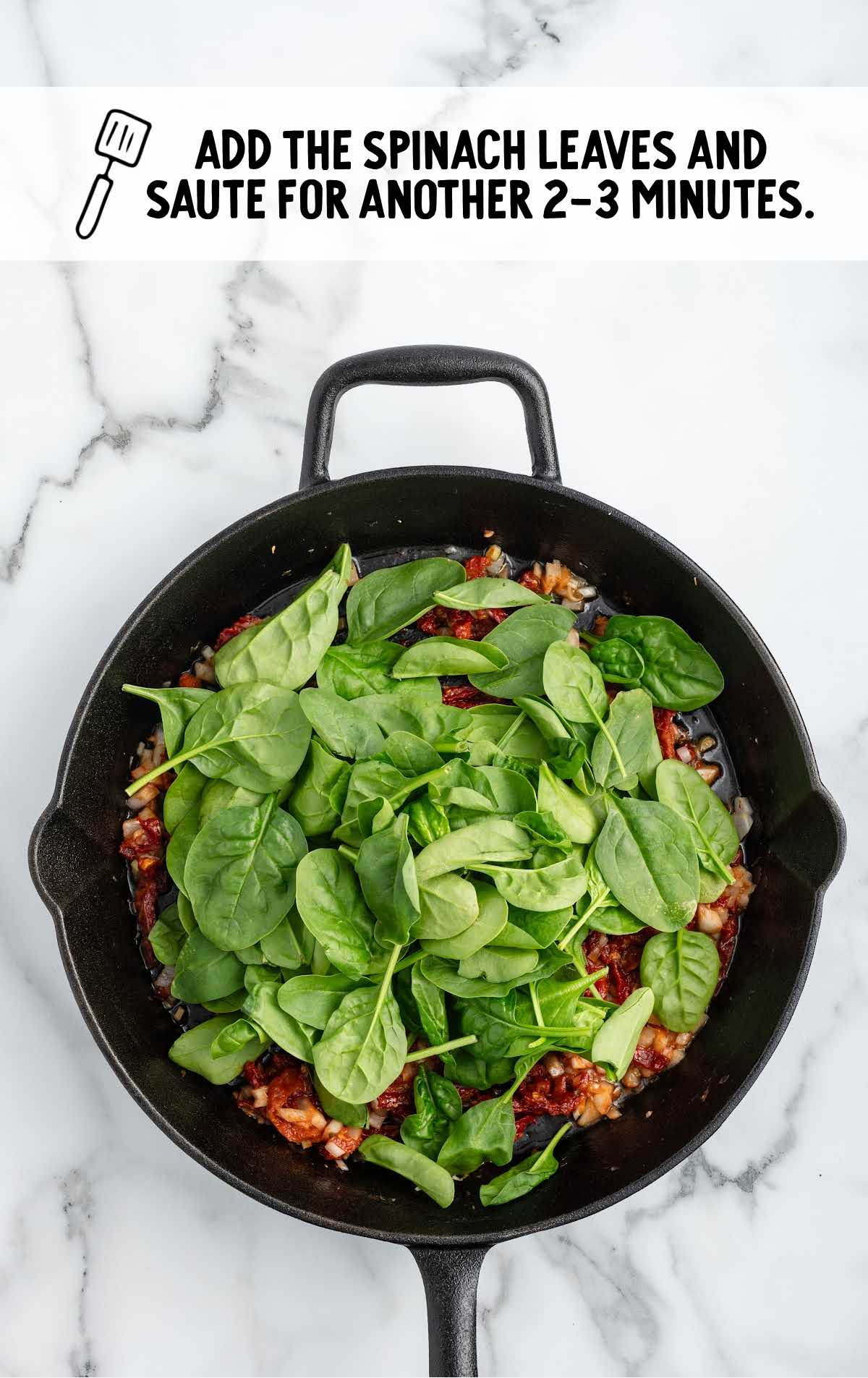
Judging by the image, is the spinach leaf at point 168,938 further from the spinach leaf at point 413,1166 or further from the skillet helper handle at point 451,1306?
the skillet helper handle at point 451,1306

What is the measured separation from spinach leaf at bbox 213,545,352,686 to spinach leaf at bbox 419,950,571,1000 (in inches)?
15.0

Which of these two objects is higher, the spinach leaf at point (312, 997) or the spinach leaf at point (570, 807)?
the spinach leaf at point (570, 807)

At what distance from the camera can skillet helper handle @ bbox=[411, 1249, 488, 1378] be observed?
4.45ft

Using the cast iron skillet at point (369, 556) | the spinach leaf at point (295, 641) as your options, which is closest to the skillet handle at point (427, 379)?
the cast iron skillet at point (369, 556)

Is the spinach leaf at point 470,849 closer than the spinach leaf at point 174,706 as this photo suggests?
Yes

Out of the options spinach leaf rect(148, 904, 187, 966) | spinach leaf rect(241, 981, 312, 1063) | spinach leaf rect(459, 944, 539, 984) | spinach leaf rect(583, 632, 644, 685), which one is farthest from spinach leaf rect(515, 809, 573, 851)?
spinach leaf rect(148, 904, 187, 966)

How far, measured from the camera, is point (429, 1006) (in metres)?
1.43

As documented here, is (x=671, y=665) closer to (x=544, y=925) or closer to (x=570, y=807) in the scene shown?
(x=570, y=807)

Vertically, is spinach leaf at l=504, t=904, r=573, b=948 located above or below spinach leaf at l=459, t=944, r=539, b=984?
above

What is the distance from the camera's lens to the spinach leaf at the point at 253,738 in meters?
1.45

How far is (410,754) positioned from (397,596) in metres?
0.23

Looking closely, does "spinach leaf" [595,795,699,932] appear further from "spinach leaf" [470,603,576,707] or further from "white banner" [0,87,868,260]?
"white banner" [0,87,868,260]

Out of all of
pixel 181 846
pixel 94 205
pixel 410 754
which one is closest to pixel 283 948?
pixel 181 846

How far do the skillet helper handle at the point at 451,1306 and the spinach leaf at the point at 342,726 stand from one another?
58 cm
